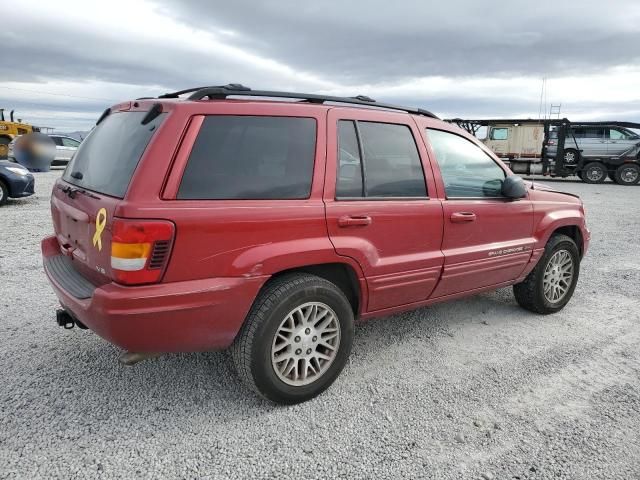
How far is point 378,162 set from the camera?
307cm

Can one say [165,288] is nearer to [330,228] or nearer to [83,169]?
[330,228]

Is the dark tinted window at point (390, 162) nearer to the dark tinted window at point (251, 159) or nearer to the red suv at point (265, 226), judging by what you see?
the red suv at point (265, 226)

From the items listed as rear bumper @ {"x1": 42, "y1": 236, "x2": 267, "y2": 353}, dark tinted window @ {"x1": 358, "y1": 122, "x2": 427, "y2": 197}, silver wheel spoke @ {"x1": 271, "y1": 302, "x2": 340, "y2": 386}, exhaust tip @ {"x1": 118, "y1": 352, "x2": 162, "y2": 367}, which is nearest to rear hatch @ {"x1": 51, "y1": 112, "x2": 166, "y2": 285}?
rear bumper @ {"x1": 42, "y1": 236, "x2": 267, "y2": 353}

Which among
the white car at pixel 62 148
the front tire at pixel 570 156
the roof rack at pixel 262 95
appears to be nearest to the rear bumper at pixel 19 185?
the roof rack at pixel 262 95

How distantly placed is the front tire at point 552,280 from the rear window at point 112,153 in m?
3.28

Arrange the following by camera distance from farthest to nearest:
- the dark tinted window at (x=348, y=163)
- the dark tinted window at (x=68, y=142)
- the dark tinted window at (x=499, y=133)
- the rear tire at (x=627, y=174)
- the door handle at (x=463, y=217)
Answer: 1. the dark tinted window at (x=499, y=133)
2. the dark tinted window at (x=68, y=142)
3. the rear tire at (x=627, y=174)
4. the door handle at (x=463, y=217)
5. the dark tinted window at (x=348, y=163)

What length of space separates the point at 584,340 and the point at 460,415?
1.66 metres

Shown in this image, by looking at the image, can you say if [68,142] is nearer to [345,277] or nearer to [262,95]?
[262,95]

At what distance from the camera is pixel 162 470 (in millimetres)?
2229

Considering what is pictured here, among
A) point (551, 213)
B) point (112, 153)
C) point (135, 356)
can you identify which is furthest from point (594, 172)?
point (135, 356)

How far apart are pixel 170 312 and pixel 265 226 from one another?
63 centimetres

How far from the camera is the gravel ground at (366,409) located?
230 centimetres

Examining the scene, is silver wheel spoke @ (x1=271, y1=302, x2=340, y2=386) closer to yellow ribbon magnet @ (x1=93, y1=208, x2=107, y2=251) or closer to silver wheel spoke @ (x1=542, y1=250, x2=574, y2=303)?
yellow ribbon magnet @ (x1=93, y1=208, x2=107, y2=251)

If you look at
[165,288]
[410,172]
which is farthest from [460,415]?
[165,288]
